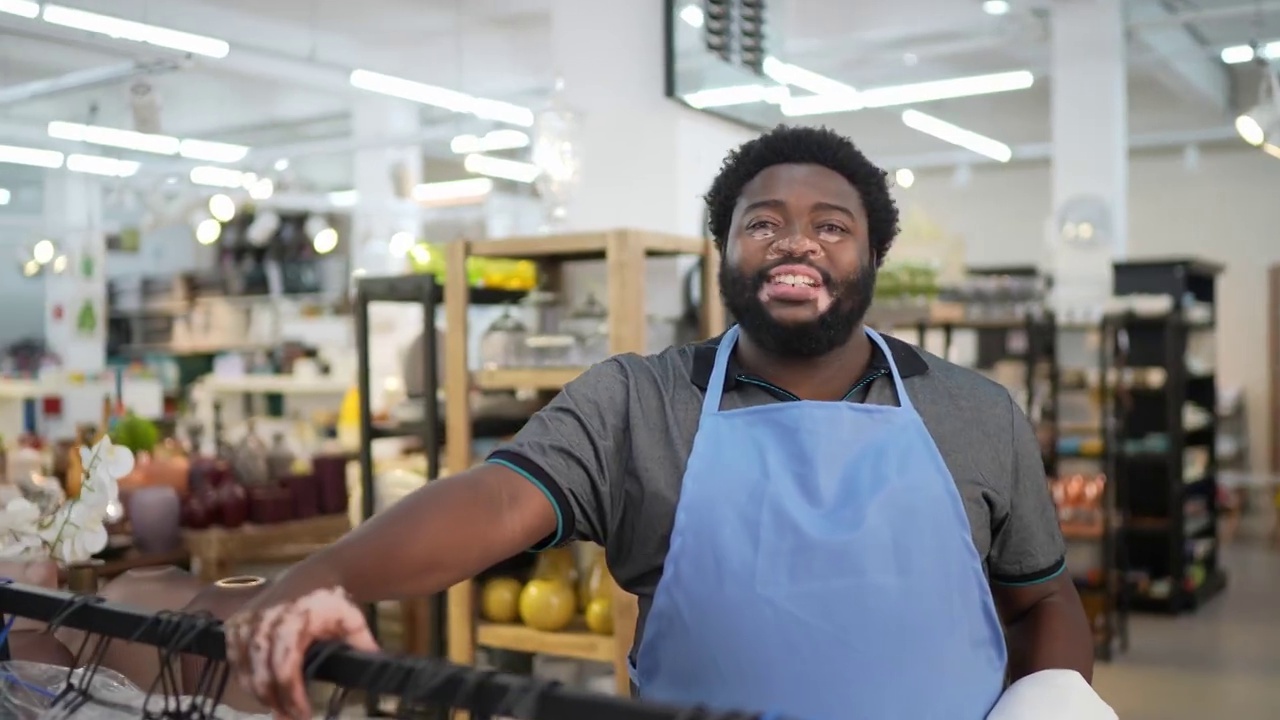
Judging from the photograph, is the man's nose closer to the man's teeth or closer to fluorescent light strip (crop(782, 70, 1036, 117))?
the man's teeth

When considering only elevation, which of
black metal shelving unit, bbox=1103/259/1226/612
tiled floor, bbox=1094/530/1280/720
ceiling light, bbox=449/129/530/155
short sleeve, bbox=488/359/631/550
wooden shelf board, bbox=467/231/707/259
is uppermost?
ceiling light, bbox=449/129/530/155

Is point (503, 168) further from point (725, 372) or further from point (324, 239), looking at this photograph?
point (725, 372)

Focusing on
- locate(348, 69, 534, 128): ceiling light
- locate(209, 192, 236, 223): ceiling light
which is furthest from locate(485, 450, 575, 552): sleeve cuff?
locate(209, 192, 236, 223): ceiling light

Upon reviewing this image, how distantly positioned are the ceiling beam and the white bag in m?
7.79

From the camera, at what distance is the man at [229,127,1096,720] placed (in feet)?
4.67

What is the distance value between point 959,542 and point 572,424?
1.58 feet

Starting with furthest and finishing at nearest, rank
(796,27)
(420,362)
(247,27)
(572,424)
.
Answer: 1. (247,27)
2. (796,27)
3. (420,362)
4. (572,424)

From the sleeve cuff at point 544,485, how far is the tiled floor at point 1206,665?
15.2 feet

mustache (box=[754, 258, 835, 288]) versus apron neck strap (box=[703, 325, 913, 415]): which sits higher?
mustache (box=[754, 258, 835, 288])

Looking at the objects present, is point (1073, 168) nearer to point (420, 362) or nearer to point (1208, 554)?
point (1208, 554)

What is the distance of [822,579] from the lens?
4.68 feet

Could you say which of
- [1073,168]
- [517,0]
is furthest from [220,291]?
[1073,168]

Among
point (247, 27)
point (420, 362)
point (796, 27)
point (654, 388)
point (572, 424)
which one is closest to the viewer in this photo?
point (572, 424)

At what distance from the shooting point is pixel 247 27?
29.8 ft
